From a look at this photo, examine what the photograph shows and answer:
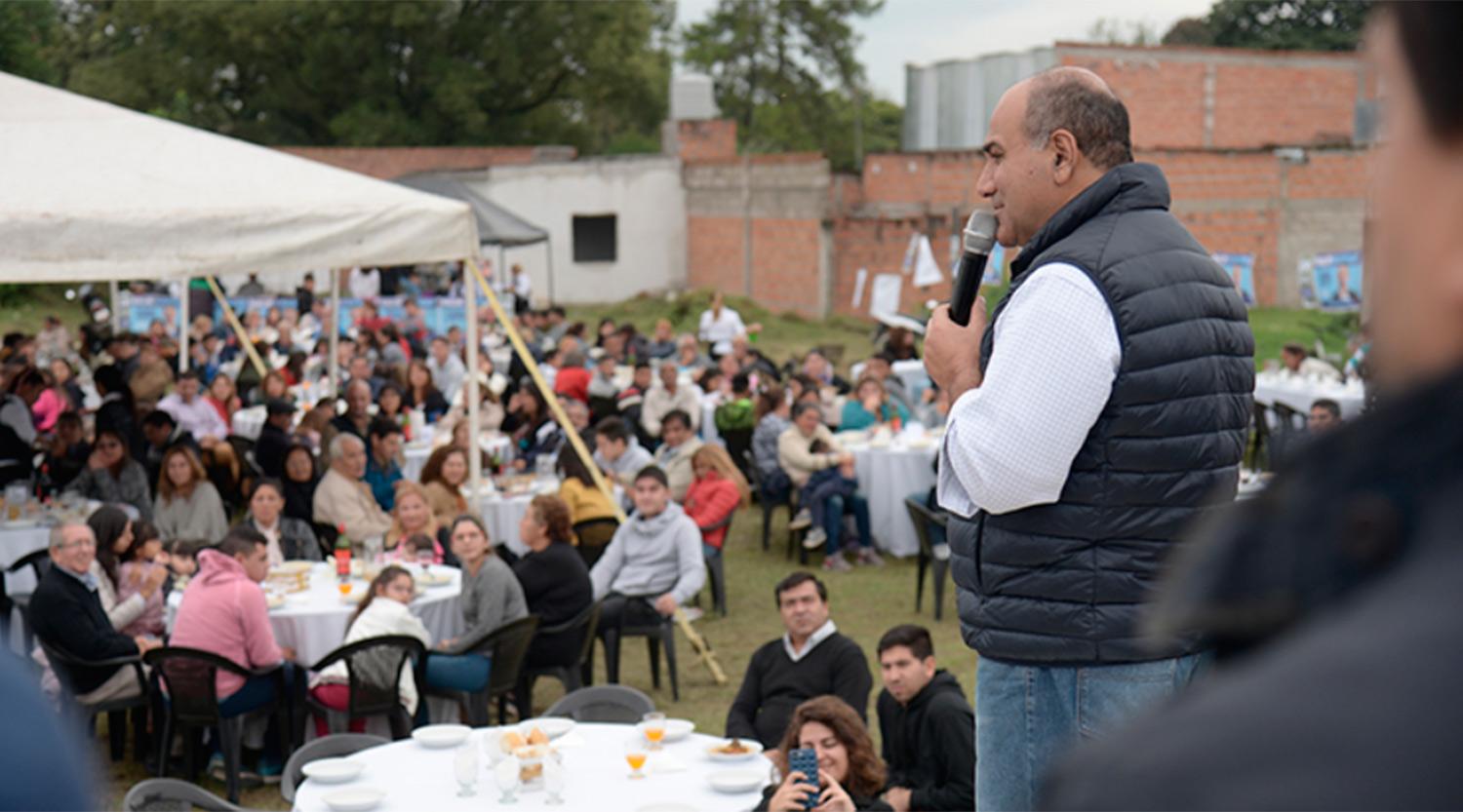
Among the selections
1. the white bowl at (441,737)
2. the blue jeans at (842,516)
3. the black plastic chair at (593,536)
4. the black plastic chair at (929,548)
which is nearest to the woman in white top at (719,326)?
the blue jeans at (842,516)

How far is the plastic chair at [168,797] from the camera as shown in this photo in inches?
243

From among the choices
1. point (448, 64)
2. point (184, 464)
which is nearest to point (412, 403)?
point (184, 464)

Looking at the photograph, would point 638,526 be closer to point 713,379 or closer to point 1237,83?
point 713,379

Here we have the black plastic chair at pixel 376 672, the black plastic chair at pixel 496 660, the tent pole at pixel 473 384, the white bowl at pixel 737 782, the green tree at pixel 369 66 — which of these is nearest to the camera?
the white bowl at pixel 737 782

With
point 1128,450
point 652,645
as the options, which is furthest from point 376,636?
point 1128,450

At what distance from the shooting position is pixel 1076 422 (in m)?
3.01

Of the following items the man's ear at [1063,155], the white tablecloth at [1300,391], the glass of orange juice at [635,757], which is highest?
the man's ear at [1063,155]

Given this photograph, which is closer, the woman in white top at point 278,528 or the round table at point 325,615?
the round table at point 325,615

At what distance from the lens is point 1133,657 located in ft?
10.3

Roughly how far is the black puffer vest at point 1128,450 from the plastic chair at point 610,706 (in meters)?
4.39

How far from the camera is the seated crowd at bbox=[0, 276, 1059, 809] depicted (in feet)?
24.9

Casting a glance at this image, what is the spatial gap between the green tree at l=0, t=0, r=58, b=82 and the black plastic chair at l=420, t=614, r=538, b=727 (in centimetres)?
2536

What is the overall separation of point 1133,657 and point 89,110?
8.37 m

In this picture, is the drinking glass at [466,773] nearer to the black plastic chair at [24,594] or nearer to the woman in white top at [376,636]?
the woman in white top at [376,636]
